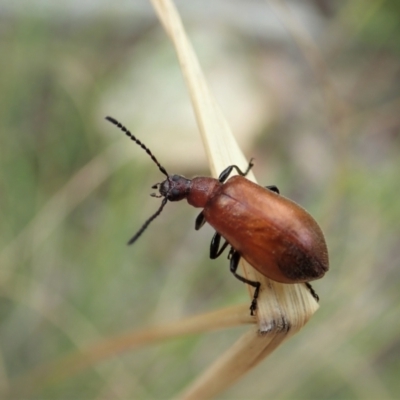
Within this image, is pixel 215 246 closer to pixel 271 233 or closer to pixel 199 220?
pixel 199 220

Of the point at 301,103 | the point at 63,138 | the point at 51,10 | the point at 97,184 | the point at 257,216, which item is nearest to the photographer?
the point at 257,216

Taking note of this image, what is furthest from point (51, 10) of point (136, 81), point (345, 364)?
point (345, 364)

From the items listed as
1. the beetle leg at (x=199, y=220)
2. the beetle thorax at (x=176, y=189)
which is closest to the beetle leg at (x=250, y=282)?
the beetle leg at (x=199, y=220)

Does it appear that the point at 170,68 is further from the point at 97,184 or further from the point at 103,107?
the point at 97,184

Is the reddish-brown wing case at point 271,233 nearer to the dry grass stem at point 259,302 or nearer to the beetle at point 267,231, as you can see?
the beetle at point 267,231

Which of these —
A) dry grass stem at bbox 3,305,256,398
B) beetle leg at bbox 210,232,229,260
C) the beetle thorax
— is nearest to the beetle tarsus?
beetle leg at bbox 210,232,229,260
